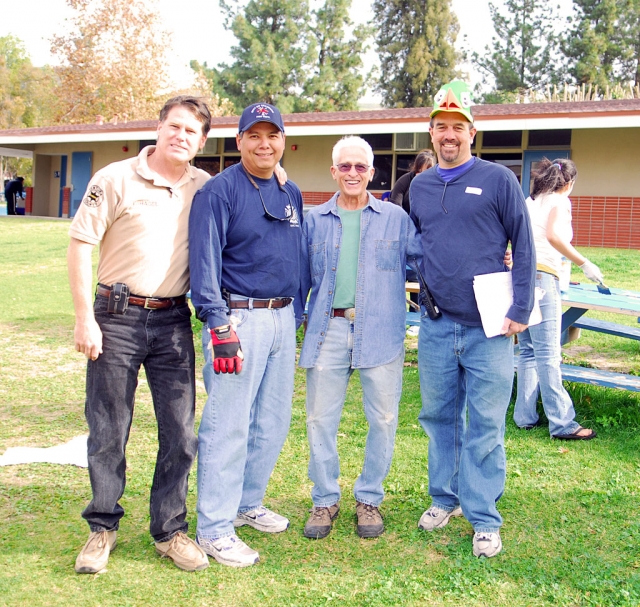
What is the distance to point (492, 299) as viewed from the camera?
3424 millimetres

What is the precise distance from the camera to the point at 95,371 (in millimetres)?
3203

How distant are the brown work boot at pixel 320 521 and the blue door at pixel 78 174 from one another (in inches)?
922

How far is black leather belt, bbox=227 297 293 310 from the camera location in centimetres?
338

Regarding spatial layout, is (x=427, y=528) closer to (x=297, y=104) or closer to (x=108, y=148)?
(x=108, y=148)

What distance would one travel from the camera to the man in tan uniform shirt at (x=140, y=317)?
3.17 m

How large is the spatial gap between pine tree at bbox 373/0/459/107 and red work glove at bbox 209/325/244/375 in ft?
143

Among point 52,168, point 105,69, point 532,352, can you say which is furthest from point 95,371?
point 105,69

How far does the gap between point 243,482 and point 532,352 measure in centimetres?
260

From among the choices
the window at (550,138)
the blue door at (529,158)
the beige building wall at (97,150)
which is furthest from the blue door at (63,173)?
the window at (550,138)

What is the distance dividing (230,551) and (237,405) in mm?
678

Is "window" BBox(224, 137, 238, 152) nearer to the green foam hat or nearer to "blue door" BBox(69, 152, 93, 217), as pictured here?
"blue door" BBox(69, 152, 93, 217)

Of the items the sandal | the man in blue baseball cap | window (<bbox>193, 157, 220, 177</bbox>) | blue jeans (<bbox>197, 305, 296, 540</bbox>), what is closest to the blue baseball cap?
the man in blue baseball cap

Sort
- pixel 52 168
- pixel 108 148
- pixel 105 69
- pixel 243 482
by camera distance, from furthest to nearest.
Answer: pixel 105 69
pixel 52 168
pixel 108 148
pixel 243 482

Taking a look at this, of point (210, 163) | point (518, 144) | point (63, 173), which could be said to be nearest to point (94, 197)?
point (518, 144)
